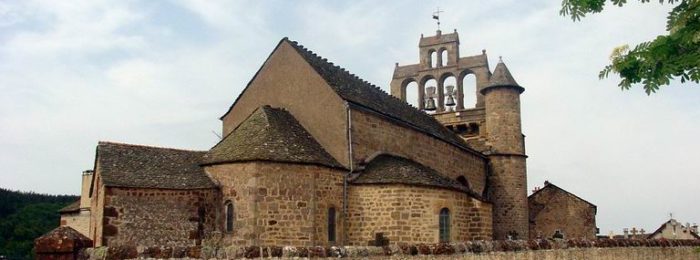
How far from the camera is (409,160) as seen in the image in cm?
2789

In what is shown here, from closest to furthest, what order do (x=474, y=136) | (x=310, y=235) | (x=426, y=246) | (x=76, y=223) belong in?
(x=426, y=246), (x=310, y=235), (x=76, y=223), (x=474, y=136)

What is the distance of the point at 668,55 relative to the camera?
6645mm

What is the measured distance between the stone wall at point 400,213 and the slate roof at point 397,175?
0.59ft

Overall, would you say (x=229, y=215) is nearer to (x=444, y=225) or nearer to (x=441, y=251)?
(x=444, y=225)

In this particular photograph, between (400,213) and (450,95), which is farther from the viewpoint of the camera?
(450,95)

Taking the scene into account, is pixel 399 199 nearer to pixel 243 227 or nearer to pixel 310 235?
pixel 310 235

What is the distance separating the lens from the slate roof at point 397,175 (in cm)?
2406

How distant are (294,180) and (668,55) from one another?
1694 cm

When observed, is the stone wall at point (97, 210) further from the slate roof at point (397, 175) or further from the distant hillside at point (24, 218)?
the distant hillside at point (24, 218)

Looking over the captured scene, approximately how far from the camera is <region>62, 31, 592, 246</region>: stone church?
22047 millimetres

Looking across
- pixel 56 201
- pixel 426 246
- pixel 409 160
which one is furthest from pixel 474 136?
pixel 56 201

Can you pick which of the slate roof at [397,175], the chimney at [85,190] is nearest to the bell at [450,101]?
the slate roof at [397,175]

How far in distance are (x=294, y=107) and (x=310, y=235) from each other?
5678mm

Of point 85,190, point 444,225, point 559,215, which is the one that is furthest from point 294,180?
point 559,215
